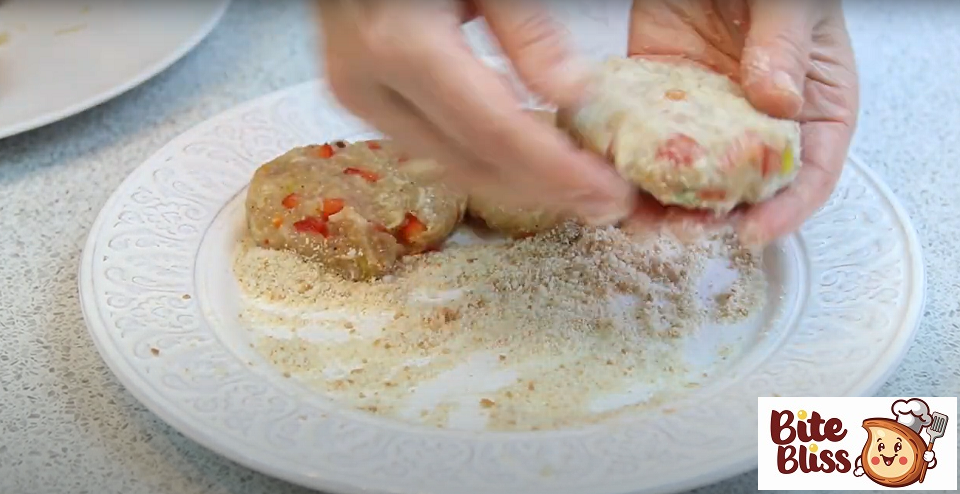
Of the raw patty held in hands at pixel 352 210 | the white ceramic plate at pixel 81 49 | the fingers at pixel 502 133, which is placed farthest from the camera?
the white ceramic plate at pixel 81 49

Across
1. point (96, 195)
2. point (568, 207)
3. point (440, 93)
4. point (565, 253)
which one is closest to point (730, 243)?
point (565, 253)

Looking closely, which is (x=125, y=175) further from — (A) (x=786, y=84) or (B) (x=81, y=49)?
(A) (x=786, y=84)

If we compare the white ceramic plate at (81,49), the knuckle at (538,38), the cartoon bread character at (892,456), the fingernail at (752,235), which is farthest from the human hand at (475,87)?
the white ceramic plate at (81,49)

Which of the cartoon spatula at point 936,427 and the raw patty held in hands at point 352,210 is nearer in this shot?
the cartoon spatula at point 936,427

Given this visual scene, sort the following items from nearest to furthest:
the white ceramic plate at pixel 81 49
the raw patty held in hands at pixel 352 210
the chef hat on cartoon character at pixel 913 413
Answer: the chef hat on cartoon character at pixel 913 413, the raw patty held in hands at pixel 352 210, the white ceramic plate at pixel 81 49

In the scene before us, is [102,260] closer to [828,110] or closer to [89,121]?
[89,121]

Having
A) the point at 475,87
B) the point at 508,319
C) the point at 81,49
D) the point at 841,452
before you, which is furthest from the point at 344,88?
the point at 81,49

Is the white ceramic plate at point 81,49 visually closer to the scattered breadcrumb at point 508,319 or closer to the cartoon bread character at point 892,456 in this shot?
the scattered breadcrumb at point 508,319
